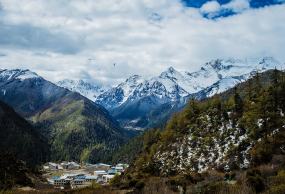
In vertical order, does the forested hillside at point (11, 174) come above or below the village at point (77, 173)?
above

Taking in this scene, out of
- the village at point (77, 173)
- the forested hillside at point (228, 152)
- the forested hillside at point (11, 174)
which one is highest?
the forested hillside at point (228, 152)

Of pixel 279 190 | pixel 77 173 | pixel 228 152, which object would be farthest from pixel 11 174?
pixel 77 173

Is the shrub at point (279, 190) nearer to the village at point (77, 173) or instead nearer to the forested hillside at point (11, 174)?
the forested hillside at point (11, 174)

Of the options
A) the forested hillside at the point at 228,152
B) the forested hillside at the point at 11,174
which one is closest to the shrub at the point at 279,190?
the forested hillside at the point at 228,152

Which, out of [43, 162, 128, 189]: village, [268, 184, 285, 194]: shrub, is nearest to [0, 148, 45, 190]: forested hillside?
[43, 162, 128, 189]: village

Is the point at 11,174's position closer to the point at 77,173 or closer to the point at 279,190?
the point at 279,190

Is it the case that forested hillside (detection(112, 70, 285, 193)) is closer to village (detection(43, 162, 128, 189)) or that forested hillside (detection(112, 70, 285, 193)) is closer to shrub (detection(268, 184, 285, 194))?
shrub (detection(268, 184, 285, 194))

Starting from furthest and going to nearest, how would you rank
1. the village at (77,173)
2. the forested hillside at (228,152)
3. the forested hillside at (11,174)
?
the village at (77,173)
the forested hillside at (11,174)
the forested hillside at (228,152)

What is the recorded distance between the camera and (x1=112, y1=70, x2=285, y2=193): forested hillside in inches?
848

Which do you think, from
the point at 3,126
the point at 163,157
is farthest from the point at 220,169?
the point at 3,126

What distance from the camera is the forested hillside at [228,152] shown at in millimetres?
21541

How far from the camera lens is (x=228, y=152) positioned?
4016 cm

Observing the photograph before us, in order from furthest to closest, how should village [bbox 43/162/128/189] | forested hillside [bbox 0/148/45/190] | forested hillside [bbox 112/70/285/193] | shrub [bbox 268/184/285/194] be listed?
village [bbox 43/162/128/189]
forested hillside [bbox 0/148/45/190]
forested hillside [bbox 112/70/285/193]
shrub [bbox 268/184/285/194]

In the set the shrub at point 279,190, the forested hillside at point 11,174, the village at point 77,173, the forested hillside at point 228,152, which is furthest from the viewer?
the village at point 77,173
